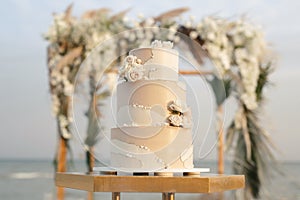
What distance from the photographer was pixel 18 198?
12.4 meters

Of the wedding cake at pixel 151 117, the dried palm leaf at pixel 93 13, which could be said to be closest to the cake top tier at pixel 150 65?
the wedding cake at pixel 151 117

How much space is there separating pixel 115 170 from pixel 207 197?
8.59ft

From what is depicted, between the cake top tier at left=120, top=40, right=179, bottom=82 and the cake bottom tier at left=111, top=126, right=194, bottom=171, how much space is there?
0.14 metres

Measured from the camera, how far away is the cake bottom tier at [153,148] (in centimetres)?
140

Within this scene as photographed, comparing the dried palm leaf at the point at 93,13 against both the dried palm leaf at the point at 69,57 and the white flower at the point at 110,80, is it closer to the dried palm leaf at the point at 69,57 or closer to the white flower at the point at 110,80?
the dried palm leaf at the point at 69,57

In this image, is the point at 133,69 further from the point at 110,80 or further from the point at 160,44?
the point at 110,80

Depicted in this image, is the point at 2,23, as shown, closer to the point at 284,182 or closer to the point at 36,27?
the point at 36,27

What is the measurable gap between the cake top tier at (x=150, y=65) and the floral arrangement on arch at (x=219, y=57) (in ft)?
7.91

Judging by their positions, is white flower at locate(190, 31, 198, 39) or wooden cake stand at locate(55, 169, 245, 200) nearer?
wooden cake stand at locate(55, 169, 245, 200)

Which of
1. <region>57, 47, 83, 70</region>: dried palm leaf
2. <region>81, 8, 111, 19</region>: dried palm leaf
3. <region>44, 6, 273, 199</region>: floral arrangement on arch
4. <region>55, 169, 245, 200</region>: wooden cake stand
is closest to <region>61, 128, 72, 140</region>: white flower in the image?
<region>44, 6, 273, 199</region>: floral arrangement on arch

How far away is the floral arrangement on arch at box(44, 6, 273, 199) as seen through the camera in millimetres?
3977

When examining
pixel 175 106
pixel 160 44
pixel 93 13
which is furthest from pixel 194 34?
pixel 175 106

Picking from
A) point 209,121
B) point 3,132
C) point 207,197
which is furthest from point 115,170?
point 3,132

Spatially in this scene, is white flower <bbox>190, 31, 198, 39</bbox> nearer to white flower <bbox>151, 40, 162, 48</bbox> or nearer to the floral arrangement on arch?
the floral arrangement on arch
